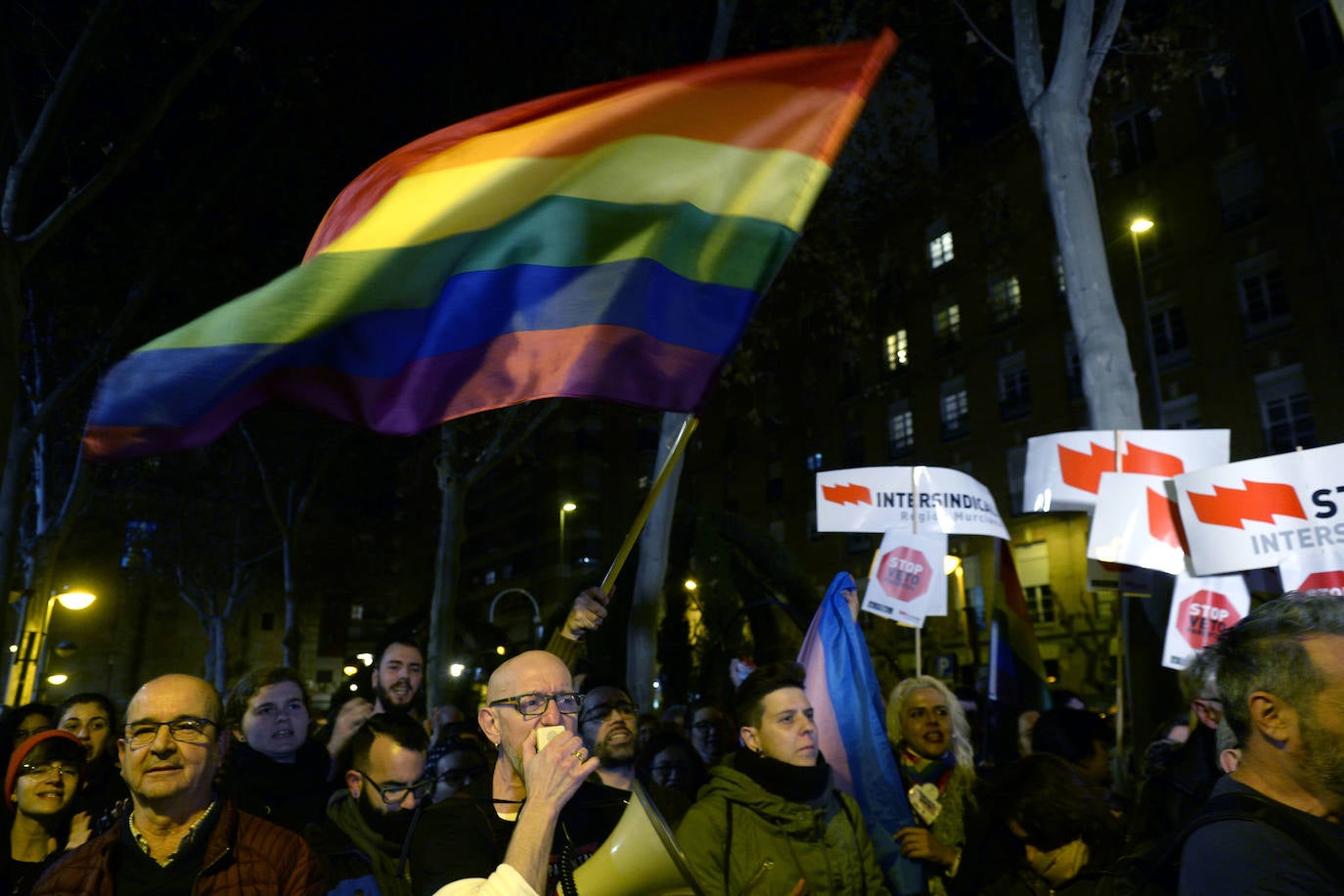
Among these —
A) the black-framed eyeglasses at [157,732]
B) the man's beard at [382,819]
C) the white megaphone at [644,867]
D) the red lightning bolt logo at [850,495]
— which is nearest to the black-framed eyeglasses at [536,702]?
the white megaphone at [644,867]

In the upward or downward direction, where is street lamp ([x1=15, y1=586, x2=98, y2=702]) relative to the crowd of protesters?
upward

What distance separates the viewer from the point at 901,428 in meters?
34.1

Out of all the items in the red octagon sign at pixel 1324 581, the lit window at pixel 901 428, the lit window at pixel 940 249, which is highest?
the lit window at pixel 940 249

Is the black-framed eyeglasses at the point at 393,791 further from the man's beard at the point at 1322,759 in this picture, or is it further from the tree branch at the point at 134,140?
the tree branch at the point at 134,140

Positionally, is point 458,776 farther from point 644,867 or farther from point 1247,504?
point 1247,504

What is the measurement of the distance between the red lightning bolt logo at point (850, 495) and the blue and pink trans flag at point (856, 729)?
191 centimetres

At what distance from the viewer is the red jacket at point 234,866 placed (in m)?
2.79

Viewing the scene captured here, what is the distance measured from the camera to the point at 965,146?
3070cm

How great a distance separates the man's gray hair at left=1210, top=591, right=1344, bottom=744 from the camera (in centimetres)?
227

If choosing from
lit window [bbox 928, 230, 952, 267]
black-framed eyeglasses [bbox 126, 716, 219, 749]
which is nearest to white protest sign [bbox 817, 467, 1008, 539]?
black-framed eyeglasses [bbox 126, 716, 219, 749]

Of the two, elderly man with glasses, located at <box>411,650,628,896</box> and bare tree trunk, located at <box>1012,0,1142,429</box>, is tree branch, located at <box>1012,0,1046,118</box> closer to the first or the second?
bare tree trunk, located at <box>1012,0,1142,429</box>

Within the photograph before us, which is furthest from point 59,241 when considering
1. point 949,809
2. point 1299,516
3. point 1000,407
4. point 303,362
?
point 1000,407

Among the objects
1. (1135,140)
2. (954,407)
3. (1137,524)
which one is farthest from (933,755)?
(954,407)

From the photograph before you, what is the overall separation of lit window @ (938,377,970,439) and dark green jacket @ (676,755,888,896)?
28.9 m
